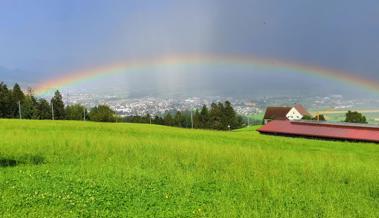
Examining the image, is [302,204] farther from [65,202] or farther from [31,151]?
[31,151]

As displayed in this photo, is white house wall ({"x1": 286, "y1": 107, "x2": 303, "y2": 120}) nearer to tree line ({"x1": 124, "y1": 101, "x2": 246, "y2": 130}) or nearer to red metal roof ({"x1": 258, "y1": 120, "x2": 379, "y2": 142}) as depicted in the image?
tree line ({"x1": 124, "y1": 101, "x2": 246, "y2": 130})

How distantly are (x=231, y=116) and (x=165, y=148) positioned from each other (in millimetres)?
121515

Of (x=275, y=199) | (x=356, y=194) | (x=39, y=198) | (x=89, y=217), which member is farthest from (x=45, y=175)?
(x=356, y=194)

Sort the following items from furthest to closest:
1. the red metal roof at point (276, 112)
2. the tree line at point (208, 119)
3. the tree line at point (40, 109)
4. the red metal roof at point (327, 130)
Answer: the tree line at point (208, 119)
the red metal roof at point (276, 112)
the tree line at point (40, 109)
the red metal roof at point (327, 130)

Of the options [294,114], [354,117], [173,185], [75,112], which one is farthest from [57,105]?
[173,185]

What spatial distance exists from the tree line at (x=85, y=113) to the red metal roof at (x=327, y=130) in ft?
237

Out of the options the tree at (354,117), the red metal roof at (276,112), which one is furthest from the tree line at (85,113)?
the tree at (354,117)

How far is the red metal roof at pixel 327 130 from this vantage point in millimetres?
47656

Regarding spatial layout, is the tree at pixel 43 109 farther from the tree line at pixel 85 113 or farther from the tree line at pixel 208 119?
the tree line at pixel 208 119

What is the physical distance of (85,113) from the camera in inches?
5162

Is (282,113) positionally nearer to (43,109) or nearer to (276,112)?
(276,112)

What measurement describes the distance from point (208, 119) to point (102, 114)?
35.7 metres

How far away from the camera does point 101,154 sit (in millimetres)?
19656

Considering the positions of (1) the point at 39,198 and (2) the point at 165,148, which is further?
(2) the point at 165,148
